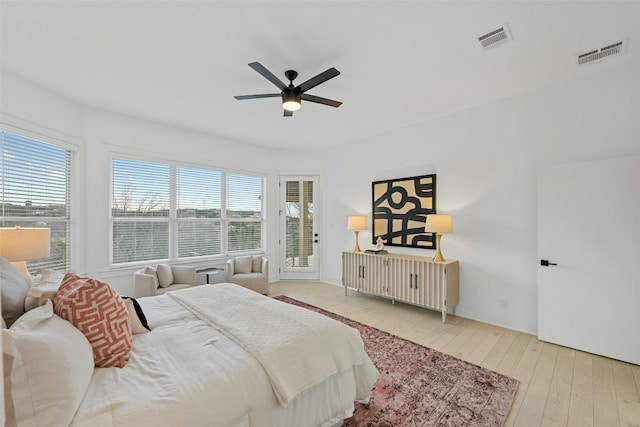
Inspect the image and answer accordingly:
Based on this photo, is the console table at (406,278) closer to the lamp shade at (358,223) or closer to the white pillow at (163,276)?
the lamp shade at (358,223)

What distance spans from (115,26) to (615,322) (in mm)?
4952

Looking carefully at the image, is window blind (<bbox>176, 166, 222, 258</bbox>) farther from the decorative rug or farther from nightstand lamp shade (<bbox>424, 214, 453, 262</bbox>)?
nightstand lamp shade (<bbox>424, 214, 453, 262</bbox>)

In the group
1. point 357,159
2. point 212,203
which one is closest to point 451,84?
point 357,159

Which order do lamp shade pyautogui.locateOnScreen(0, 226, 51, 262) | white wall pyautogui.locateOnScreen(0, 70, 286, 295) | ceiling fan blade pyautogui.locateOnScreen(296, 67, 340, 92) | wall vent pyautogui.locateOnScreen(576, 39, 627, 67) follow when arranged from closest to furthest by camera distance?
lamp shade pyautogui.locateOnScreen(0, 226, 51, 262) → ceiling fan blade pyautogui.locateOnScreen(296, 67, 340, 92) → wall vent pyautogui.locateOnScreen(576, 39, 627, 67) → white wall pyautogui.locateOnScreen(0, 70, 286, 295)

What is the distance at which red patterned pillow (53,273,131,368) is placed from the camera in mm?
1445

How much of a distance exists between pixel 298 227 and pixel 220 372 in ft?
14.8

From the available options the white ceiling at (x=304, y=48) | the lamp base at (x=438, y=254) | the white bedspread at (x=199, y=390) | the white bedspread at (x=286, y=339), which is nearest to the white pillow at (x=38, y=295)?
the white bedspread at (x=199, y=390)

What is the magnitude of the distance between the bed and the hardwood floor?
4.12 ft

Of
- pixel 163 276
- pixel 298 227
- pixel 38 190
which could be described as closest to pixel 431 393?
pixel 163 276

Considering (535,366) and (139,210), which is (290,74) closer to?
(139,210)

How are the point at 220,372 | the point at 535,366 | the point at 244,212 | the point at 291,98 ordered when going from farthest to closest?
1. the point at 244,212
2. the point at 291,98
3. the point at 535,366
4. the point at 220,372

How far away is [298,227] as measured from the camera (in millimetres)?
5855

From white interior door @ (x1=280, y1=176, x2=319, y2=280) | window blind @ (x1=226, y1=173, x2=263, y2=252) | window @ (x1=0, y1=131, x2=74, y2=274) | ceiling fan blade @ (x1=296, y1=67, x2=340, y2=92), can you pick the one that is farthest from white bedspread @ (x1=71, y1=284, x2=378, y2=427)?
white interior door @ (x1=280, y1=176, x2=319, y2=280)

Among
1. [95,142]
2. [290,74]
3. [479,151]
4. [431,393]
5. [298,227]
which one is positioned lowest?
[431,393]
